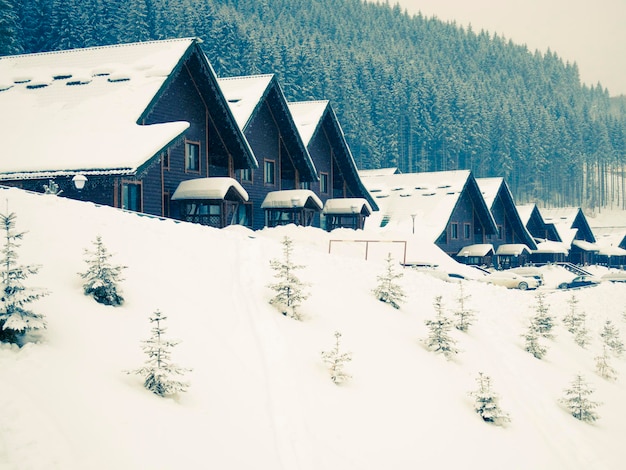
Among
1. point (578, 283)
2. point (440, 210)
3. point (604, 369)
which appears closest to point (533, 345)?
point (604, 369)

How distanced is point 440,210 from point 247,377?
42103mm

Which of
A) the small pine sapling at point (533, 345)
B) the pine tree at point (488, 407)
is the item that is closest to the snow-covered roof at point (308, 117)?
the small pine sapling at point (533, 345)

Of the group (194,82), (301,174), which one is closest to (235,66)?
(301,174)

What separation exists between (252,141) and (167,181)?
8042 mm

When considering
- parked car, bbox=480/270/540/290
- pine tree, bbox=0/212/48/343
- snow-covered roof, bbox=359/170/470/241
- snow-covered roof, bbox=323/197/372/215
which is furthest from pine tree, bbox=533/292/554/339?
snow-covered roof, bbox=359/170/470/241

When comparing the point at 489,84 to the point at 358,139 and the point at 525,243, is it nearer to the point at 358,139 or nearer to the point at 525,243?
the point at 358,139

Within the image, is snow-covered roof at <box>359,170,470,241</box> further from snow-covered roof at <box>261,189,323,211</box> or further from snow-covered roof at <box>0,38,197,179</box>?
snow-covered roof at <box>0,38,197,179</box>

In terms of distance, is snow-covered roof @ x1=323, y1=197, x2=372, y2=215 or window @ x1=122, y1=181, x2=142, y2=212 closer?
window @ x1=122, y1=181, x2=142, y2=212

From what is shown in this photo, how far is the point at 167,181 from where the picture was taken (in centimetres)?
2956

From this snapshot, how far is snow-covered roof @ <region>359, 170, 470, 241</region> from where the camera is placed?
5156cm

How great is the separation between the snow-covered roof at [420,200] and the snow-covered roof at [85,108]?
26139 mm

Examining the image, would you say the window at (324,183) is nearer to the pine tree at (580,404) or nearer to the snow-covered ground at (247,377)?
the snow-covered ground at (247,377)

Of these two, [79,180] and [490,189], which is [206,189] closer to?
[79,180]

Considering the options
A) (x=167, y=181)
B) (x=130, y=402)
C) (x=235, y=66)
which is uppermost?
(x=235, y=66)
